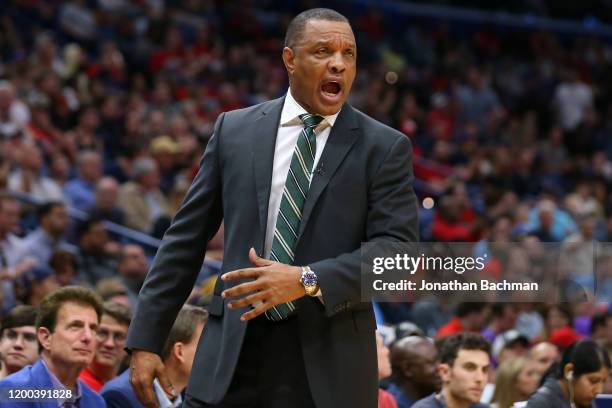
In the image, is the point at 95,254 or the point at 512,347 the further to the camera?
the point at 95,254

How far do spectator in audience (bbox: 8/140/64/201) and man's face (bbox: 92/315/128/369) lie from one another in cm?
396

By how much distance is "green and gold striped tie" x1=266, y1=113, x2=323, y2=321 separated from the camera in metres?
3.03

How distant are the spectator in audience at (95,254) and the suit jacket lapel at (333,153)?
18.5ft


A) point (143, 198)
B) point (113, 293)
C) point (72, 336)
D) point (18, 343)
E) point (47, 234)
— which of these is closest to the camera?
point (72, 336)

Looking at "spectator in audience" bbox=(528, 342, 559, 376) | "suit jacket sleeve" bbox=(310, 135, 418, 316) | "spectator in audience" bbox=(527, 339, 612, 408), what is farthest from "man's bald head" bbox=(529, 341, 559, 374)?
"suit jacket sleeve" bbox=(310, 135, 418, 316)

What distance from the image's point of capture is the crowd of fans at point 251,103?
6531 mm

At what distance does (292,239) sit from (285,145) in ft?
0.95

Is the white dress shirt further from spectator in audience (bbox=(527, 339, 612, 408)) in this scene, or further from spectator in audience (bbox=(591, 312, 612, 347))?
spectator in audience (bbox=(591, 312, 612, 347))

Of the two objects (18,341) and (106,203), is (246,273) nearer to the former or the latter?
(18,341)

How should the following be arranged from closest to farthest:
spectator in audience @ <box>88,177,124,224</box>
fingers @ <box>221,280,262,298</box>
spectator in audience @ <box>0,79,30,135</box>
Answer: fingers @ <box>221,280,262,298</box>, spectator in audience @ <box>88,177,124,224</box>, spectator in audience @ <box>0,79,30,135</box>

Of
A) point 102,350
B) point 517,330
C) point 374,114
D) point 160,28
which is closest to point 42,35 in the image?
point 160,28

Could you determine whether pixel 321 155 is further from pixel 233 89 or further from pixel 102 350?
pixel 233 89

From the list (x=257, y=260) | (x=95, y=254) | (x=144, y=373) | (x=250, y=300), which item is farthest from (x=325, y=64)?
(x=95, y=254)

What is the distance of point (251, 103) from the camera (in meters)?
14.2
